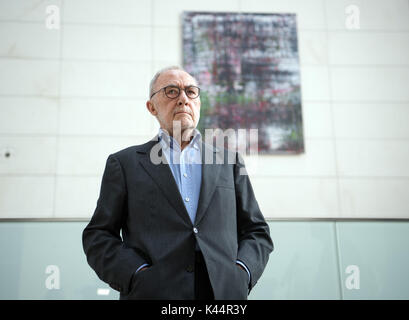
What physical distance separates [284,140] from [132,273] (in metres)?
1.92

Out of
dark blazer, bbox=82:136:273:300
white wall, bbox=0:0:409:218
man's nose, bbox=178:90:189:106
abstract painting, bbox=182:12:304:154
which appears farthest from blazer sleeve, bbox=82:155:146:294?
abstract painting, bbox=182:12:304:154

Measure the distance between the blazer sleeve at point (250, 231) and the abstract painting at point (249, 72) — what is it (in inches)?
54.7

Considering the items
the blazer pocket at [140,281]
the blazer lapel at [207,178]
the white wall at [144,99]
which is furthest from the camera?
the white wall at [144,99]

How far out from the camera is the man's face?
1.54m

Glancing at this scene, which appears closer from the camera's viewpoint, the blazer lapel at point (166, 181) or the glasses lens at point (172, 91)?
the blazer lapel at point (166, 181)

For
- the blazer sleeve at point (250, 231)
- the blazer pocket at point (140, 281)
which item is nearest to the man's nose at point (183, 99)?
the blazer sleeve at point (250, 231)

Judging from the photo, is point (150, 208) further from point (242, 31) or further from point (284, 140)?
point (242, 31)

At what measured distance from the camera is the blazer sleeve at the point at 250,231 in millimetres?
1373

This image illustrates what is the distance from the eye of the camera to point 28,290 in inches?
88.1

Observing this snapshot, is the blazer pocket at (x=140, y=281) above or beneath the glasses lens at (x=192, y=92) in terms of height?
beneath

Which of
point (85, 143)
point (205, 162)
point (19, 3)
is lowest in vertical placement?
point (205, 162)

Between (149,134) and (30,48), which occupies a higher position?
(30,48)

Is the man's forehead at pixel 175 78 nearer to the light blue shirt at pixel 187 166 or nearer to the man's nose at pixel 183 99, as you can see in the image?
the man's nose at pixel 183 99
